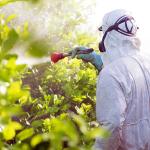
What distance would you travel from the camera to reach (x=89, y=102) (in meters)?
5.29

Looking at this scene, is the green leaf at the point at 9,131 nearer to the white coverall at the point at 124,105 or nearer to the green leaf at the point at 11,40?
the green leaf at the point at 11,40

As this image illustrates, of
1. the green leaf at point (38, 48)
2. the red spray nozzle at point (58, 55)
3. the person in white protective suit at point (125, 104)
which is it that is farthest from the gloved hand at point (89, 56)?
the green leaf at point (38, 48)

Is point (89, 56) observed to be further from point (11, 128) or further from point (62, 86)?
point (11, 128)

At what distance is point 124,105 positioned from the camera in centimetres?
293

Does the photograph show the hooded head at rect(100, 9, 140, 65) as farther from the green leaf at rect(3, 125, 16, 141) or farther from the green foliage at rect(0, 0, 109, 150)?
the green leaf at rect(3, 125, 16, 141)

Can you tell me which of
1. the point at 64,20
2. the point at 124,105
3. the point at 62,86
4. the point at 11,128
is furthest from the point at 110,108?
the point at 64,20

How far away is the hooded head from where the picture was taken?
338cm

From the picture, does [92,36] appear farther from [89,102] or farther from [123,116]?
[123,116]

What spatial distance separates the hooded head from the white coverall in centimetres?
23

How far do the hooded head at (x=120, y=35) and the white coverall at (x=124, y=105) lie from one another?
0.23 m

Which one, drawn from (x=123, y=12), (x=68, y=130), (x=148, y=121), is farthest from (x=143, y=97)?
(x=68, y=130)

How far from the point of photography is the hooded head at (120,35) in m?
3.38

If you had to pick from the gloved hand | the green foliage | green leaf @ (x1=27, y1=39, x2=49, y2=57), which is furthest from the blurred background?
green leaf @ (x1=27, y1=39, x2=49, y2=57)

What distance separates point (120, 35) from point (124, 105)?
26.0 inches
